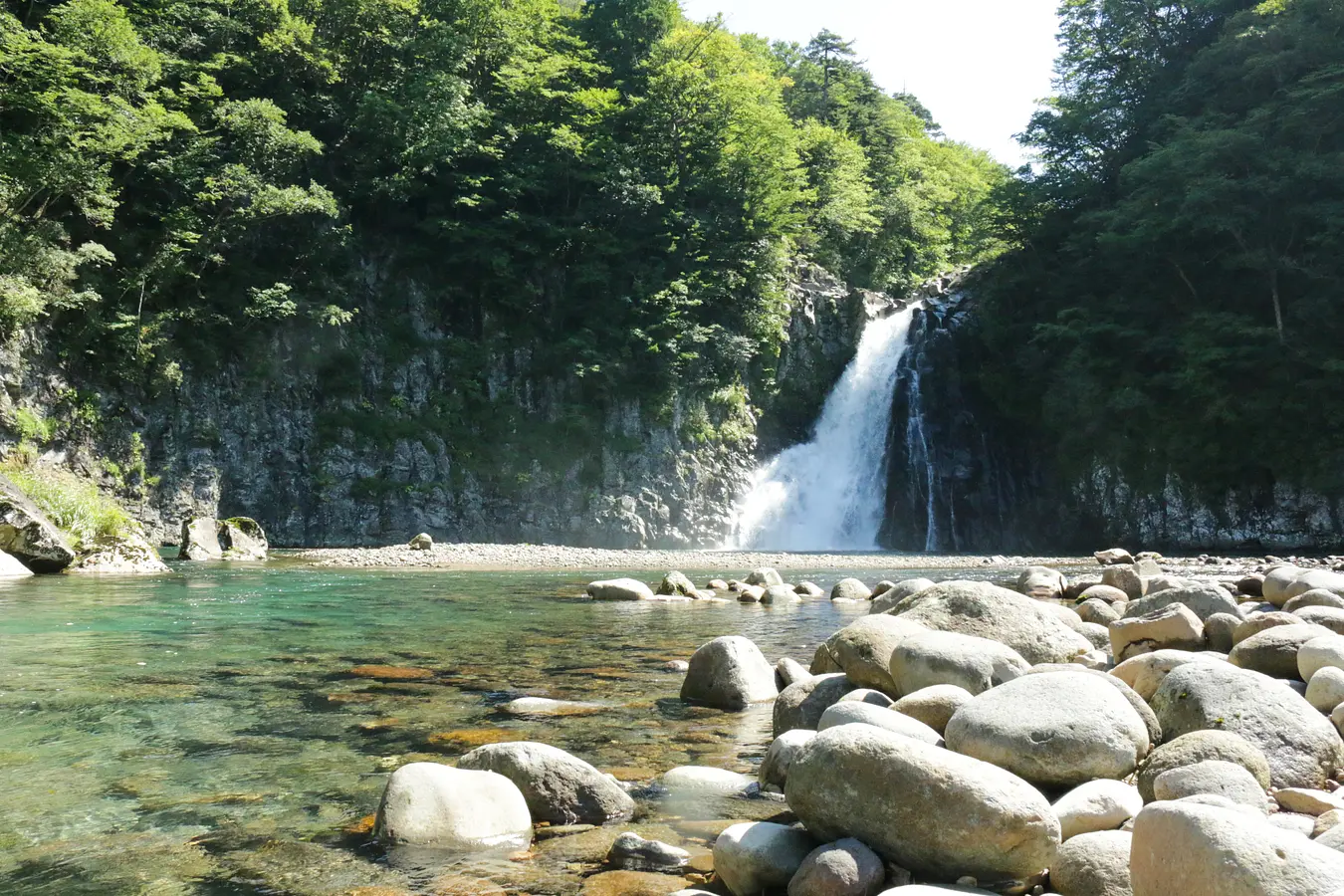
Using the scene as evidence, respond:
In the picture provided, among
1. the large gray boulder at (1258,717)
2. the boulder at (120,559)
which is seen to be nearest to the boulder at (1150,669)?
the large gray boulder at (1258,717)

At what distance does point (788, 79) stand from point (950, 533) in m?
31.8

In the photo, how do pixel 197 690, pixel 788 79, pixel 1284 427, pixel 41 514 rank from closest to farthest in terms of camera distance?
1. pixel 197 690
2. pixel 41 514
3. pixel 1284 427
4. pixel 788 79

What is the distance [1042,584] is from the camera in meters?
14.2

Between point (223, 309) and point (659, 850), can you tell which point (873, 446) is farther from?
point (659, 850)

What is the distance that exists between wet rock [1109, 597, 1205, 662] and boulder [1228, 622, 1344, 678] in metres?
0.98

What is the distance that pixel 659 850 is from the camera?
3768 mm

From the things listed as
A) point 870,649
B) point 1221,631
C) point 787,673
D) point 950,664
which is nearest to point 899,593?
point 787,673

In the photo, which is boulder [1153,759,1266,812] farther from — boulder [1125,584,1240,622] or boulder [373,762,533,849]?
boulder [1125,584,1240,622]

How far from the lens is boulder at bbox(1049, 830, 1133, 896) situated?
3070mm

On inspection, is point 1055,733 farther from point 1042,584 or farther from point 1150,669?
point 1042,584

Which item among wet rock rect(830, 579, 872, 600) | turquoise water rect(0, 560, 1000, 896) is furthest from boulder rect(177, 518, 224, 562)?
wet rock rect(830, 579, 872, 600)

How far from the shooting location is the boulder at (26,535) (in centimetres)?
1620

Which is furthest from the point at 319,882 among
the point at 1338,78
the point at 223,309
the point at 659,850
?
the point at 1338,78

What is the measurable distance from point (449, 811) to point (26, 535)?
649 inches
